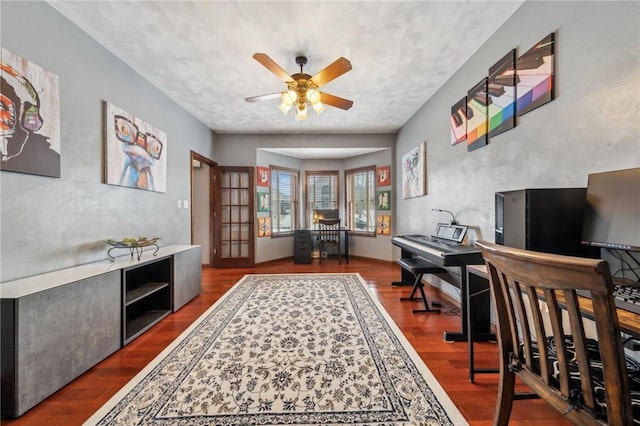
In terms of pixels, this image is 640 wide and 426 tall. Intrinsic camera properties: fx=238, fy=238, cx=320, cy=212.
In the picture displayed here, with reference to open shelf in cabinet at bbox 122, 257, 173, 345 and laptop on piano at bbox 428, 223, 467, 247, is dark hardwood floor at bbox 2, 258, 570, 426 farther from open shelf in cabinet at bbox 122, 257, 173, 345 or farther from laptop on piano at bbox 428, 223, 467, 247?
laptop on piano at bbox 428, 223, 467, 247

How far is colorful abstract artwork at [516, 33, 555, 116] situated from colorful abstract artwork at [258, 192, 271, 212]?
422 centimetres

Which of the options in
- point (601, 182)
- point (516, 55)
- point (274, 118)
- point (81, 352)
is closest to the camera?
point (601, 182)

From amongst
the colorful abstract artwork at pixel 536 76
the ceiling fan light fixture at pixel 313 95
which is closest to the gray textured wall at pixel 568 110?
the colorful abstract artwork at pixel 536 76

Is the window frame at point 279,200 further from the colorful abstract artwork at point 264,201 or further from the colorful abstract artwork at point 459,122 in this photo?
the colorful abstract artwork at point 459,122

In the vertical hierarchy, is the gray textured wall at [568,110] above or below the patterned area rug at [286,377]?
above

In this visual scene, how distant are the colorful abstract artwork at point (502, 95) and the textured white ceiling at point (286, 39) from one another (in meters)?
Answer: 0.36

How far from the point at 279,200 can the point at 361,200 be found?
6.24ft

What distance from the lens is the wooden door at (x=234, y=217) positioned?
483 centimetres

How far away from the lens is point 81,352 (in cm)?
163

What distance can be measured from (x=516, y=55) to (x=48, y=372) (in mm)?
3930

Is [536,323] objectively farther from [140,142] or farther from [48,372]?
[140,142]

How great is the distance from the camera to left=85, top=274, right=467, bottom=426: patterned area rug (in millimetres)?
1293

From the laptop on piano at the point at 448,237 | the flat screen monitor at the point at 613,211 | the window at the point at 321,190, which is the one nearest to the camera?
the flat screen monitor at the point at 613,211

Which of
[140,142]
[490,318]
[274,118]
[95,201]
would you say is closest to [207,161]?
[274,118]
